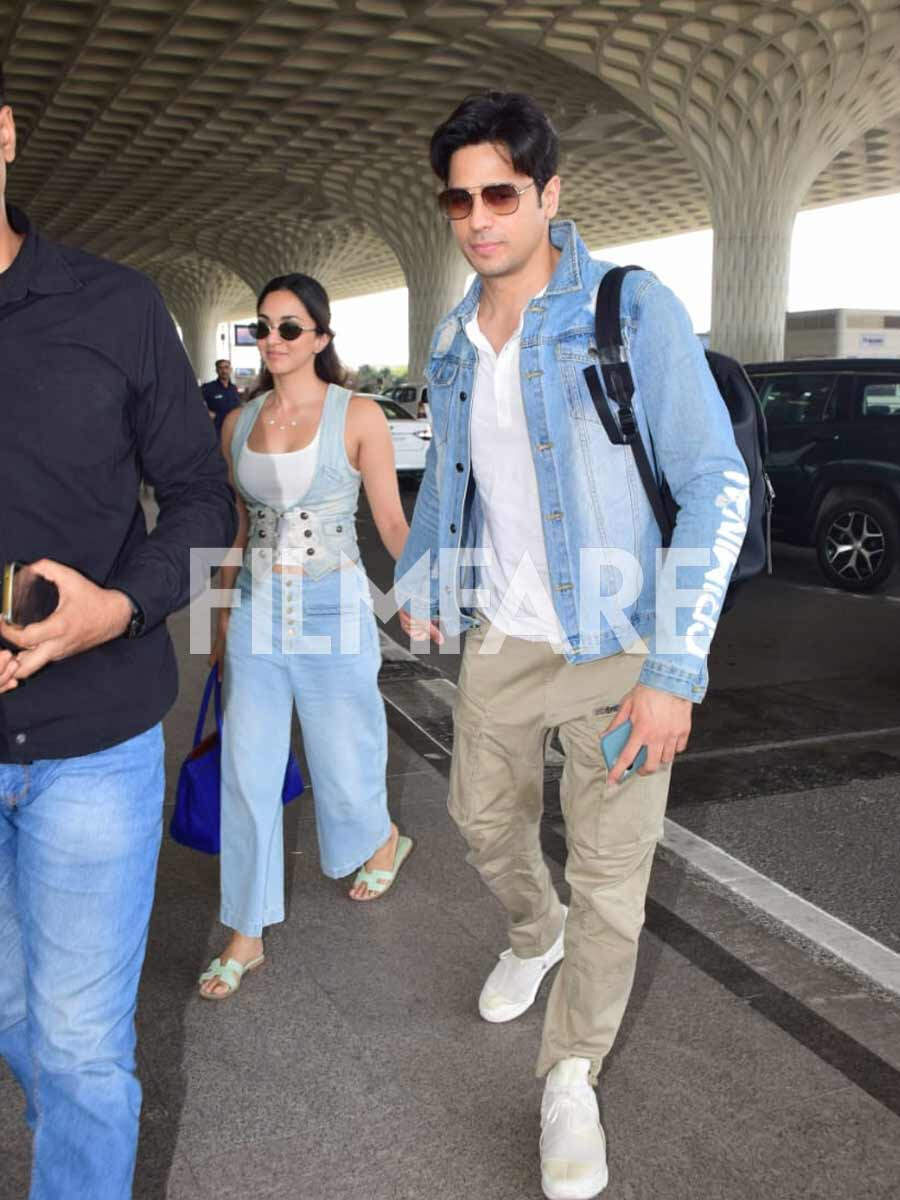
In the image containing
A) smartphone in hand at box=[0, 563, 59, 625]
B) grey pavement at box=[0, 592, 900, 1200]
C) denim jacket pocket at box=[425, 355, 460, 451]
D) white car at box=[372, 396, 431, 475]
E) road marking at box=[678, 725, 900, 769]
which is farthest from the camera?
white car at box=[372, 396, 431, 475]

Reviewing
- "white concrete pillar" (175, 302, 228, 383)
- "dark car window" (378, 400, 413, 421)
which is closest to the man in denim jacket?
"dark car window" (378, 400, 413, 421)

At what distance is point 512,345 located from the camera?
2.60 m

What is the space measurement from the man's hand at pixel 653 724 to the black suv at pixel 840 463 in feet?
28.7

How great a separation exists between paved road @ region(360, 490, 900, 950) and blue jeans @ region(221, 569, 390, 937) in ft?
4.80

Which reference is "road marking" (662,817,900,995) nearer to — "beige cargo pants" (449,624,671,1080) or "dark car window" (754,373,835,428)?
"beige cargo pants" (449,624,671,1080)

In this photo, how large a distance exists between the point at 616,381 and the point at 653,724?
2.17 ft

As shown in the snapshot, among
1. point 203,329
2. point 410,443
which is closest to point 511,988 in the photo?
point 410,443

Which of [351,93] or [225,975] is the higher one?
[351,93]

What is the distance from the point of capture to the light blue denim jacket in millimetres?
2305

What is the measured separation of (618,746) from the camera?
2.39 metres

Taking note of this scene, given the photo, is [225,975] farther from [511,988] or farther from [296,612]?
[296,612]

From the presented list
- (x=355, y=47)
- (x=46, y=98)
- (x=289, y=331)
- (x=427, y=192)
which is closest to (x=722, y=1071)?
(x=289, y=331)

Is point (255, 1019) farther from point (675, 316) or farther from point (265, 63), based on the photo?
point (265, 63)

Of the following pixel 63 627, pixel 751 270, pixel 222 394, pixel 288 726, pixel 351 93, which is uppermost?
pixel 351 93
